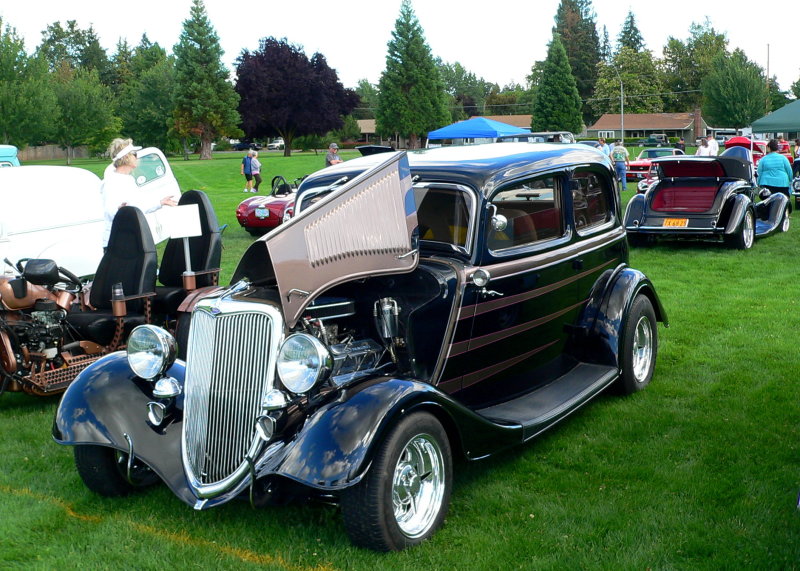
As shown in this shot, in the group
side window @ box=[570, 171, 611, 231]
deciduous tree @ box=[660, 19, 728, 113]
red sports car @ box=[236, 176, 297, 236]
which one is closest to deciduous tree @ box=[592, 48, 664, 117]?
deciduous tree @ box=[660, 19, 728, 113]

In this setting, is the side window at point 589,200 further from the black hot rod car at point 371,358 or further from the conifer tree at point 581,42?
the conifer tree at point 581,42

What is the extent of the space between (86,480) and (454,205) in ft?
8.85

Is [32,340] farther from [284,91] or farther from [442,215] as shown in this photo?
[284,91]

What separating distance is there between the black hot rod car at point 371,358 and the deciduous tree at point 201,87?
57.6 metres

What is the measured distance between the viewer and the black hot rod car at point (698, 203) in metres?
13.0

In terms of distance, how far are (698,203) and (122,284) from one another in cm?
978

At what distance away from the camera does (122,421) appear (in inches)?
174

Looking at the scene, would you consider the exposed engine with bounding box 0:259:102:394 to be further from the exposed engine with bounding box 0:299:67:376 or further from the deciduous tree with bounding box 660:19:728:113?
the deciduous tree with bounding box 660:19:728:113

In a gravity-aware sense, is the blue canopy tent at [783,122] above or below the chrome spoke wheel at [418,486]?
above

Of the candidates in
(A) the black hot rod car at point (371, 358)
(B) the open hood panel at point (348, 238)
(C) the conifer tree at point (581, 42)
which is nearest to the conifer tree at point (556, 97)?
(C) the conifer tree at point (581, 42)

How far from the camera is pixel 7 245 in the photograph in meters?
9.23

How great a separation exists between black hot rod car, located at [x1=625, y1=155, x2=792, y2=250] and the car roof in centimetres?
736

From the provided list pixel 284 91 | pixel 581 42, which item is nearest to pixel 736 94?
pixel 581 42

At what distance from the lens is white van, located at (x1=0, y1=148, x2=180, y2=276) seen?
30.9 feet
